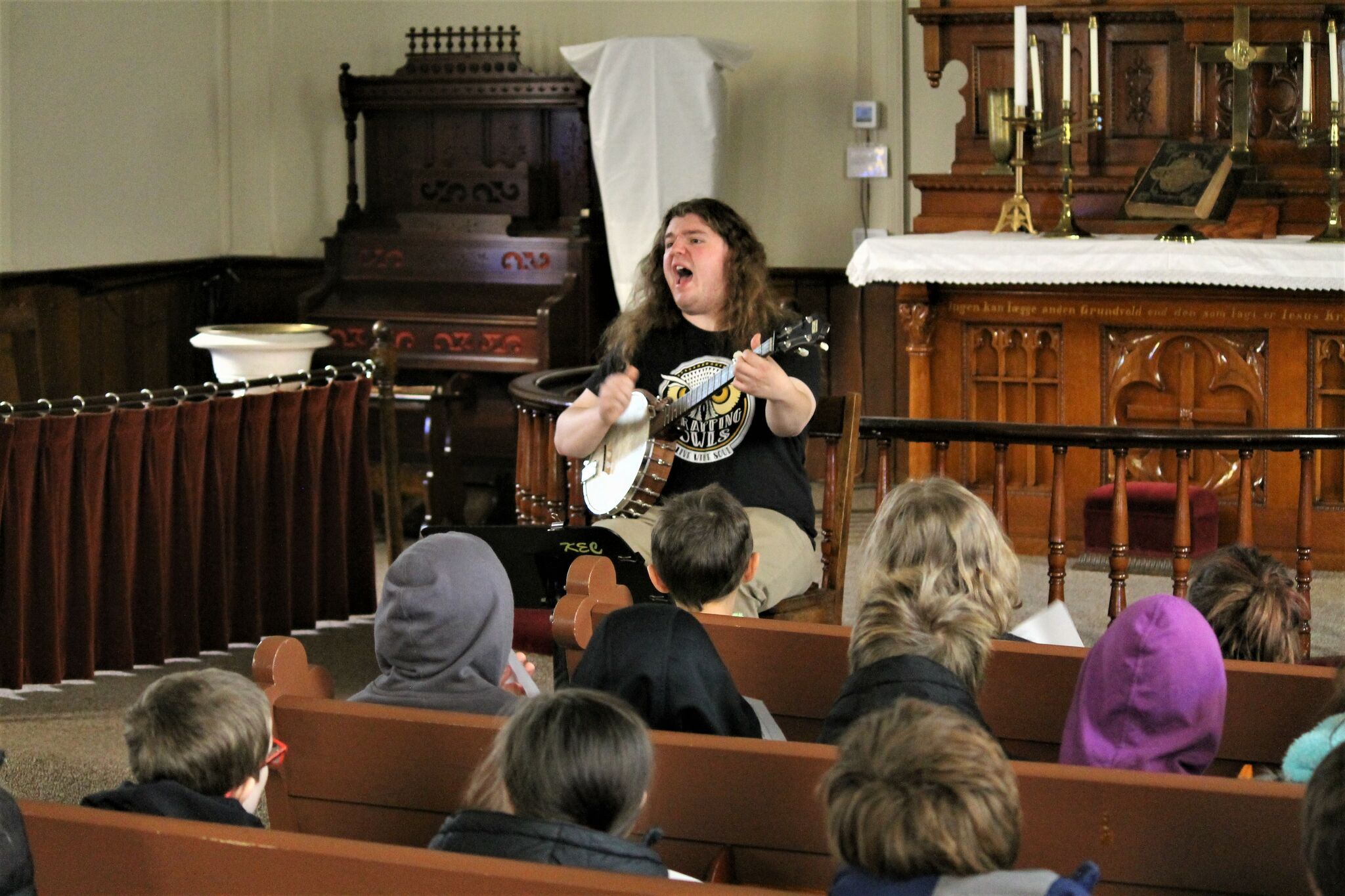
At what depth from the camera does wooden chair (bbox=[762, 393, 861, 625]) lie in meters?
4.04

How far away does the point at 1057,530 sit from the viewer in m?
4.42

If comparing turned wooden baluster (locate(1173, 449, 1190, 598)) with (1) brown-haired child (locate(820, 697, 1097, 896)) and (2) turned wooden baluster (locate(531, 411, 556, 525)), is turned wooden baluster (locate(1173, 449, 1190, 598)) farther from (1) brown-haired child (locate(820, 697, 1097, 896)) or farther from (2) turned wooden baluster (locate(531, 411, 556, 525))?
(1) brown-haired child (locate(820, 697, 1097, 896))

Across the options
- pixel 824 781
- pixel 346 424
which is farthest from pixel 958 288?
pixel 824 781

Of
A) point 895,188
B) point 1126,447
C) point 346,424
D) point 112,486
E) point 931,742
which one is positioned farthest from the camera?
point 895,188

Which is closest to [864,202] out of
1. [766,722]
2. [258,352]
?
[258,352]

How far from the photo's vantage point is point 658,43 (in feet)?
25.3

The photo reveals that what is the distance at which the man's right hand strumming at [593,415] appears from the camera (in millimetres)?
3842

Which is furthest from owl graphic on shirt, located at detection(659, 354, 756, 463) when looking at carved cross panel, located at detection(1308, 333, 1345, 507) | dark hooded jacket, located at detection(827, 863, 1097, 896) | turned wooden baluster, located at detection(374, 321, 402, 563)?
carved cross panel, located at detection(1308, 333, 1345, 507)

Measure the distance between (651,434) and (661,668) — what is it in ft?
5.19

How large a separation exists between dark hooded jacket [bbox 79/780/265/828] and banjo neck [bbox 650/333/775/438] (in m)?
1.98

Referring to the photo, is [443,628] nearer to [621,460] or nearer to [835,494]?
[621,460]

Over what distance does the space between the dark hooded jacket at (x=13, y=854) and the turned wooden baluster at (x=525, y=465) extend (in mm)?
3027

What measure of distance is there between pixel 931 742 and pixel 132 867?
0.96 meters

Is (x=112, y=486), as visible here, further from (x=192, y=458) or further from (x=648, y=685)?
(x=648, y=685)
